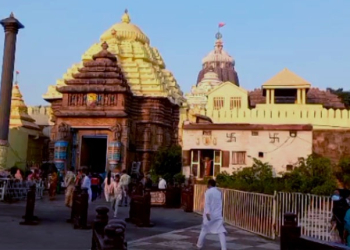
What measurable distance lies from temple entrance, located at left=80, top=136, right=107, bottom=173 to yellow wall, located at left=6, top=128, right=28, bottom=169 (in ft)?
16.4

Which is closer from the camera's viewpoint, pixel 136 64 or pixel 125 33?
pixel 136 64

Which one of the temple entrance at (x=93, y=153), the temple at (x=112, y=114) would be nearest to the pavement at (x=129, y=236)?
the temple at (x=112, y=114)

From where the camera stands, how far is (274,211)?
11.1 metres

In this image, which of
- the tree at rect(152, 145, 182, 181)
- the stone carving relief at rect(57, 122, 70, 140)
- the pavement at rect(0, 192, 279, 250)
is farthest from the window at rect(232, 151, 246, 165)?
the stone carving relief at rect(57, 122, 70, 140)

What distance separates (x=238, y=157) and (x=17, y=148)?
1771 cm

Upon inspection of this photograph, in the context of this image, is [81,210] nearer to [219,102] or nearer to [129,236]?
[129,236]

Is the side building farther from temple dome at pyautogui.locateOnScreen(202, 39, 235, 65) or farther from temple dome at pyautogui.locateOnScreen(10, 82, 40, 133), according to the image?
temple dome at pyautogui.locateOnScreen(202, 39, 235, 65)

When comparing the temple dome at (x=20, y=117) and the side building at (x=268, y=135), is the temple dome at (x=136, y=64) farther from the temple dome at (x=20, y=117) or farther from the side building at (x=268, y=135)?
the side building at (x=268, y=135)

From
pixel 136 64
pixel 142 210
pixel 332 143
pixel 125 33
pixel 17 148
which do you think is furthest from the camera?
pixel 125 33

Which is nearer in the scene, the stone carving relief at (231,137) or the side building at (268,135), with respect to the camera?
the side building at (268,135)

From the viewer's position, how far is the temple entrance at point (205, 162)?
25.1 meters

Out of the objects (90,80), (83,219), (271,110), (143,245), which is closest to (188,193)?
(83,219)

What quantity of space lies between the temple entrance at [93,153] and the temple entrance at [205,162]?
841cm

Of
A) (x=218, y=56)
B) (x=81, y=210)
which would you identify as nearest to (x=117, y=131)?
(x=81, y=210)
